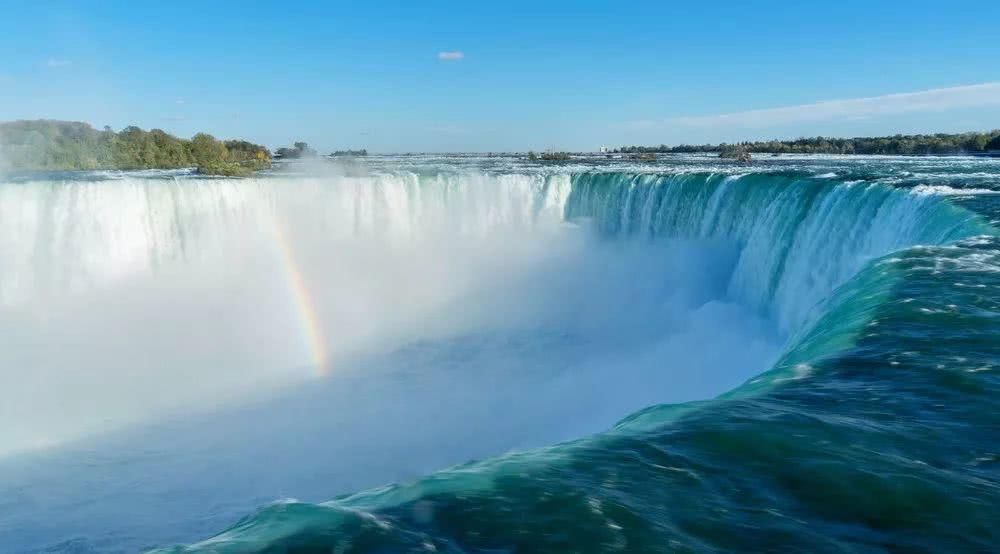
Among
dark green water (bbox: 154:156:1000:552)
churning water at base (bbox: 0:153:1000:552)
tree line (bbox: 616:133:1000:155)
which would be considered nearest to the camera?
dark green water (bbox: 154:156:1000:552)

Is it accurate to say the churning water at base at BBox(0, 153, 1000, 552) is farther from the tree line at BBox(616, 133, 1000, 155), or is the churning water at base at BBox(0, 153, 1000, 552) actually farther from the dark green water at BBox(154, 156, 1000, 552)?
the tree line at BBox(616, 133, 1000, 155)

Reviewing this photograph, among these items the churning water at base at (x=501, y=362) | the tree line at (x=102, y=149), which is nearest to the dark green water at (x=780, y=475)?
the churning water at base at (x=501, y=362)

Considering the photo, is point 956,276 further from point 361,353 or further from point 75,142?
point 75,142

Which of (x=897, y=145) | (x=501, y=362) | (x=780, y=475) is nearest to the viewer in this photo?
(x=780, y=475)

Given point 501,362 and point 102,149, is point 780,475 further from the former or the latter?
→ point 102,149

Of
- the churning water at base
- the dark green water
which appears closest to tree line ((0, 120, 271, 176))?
the churning water at base

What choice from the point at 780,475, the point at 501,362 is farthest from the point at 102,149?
the point at 780,475

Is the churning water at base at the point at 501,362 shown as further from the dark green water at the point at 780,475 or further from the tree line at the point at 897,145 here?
the tree line at the point at 897,145
